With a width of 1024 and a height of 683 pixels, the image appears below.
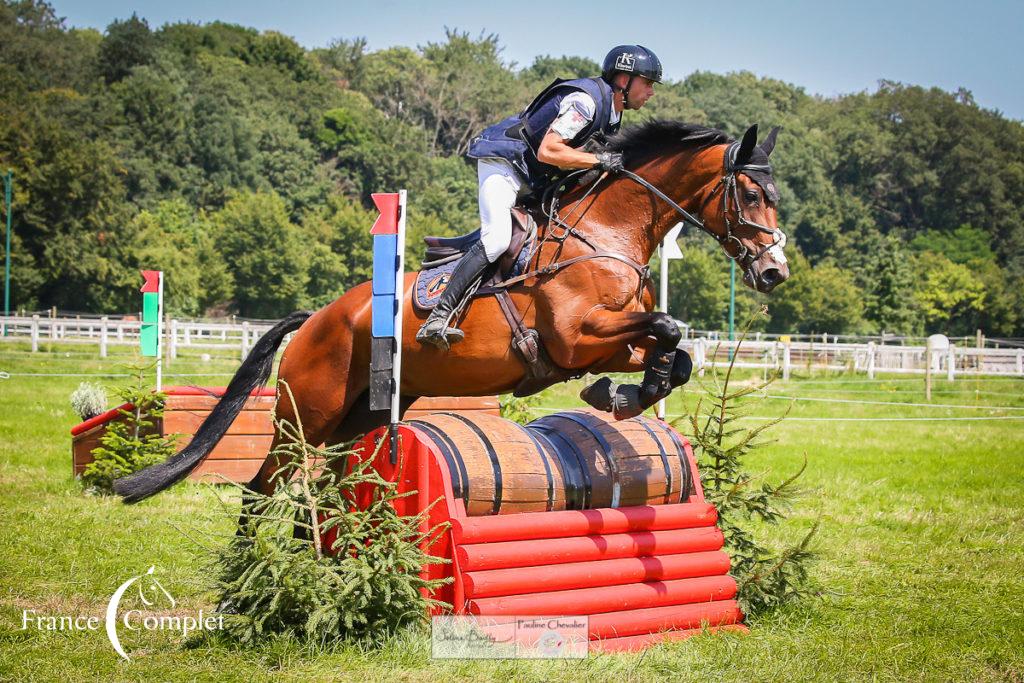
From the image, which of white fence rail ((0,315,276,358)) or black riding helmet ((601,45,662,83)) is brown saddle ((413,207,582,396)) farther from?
white fence rail ((0,315,276,358))

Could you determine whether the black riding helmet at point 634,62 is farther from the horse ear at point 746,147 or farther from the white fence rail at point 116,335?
the white fence rail at point 116,335

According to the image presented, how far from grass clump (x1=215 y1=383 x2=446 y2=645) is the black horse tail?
1137mm

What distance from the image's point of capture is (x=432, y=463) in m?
4.11

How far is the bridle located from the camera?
4.55m

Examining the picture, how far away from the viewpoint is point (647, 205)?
4.81 meters

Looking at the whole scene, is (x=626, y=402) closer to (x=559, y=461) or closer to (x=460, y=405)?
(x=559, y=461)

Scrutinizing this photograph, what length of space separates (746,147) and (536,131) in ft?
3.25

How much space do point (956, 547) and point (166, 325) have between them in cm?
1950

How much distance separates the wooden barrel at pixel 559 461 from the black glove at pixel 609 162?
1207mm

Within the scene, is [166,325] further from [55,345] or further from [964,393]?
[964,393]

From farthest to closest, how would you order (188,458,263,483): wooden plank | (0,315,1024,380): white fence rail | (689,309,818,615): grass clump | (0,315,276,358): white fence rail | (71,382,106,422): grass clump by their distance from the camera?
(0,315,276,358): white fence rail, (0,315,1024,380): white fence rail, (71,382,106,422): grass clump, (188,458,263,483): wooden plank, (689,309,818,615): grass clump

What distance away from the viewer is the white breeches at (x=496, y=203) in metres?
4.73

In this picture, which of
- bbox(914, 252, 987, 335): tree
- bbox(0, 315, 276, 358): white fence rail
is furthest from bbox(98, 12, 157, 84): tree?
bbox(914, 252, 987, 335): tree

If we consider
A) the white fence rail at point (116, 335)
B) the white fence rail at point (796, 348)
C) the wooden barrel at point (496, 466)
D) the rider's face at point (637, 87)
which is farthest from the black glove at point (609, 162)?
the white fence rail at point (116, 335)
